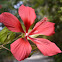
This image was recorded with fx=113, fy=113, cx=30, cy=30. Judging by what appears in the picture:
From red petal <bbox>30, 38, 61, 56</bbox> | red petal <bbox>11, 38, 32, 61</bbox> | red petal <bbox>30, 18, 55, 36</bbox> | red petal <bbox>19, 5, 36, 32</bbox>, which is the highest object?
red petal <bbox>19, 5, 36, 32</bbox>

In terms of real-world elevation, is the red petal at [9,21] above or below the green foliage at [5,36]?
above

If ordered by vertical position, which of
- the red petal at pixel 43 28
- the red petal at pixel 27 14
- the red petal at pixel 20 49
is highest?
the red petal at pixel 27 14

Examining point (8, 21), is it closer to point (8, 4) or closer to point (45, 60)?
point (8, 4)

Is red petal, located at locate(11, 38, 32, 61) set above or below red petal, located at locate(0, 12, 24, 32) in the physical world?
below

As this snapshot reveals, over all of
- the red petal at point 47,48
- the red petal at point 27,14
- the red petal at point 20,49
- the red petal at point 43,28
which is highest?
the red petal at point 27,14

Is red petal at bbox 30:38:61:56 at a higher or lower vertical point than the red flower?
lower

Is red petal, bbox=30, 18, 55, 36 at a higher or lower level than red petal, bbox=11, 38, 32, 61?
higher

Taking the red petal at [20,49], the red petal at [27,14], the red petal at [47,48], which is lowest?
the red petal at [47,48]

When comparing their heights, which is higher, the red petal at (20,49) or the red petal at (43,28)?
the red petal at (43,28)

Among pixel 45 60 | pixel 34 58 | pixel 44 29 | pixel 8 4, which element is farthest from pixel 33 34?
pixel 45 60
